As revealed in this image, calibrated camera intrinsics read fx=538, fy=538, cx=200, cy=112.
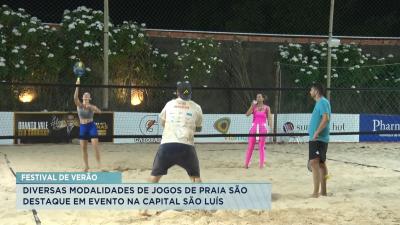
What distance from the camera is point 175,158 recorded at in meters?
6.54

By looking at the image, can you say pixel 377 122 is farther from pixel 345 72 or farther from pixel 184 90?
pixel 184 90

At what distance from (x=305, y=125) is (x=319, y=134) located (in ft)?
32.3

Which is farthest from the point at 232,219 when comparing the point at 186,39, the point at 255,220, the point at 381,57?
the point at 381,57

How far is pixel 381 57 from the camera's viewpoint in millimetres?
22844

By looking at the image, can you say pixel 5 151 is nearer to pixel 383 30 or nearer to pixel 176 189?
pixel 176 189

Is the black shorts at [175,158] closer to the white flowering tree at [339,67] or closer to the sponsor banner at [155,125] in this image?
the sponsor banner at [155,125]

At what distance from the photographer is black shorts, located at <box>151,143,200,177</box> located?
6.52 metres

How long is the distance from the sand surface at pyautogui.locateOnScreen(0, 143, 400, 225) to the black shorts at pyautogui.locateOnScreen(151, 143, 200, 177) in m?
0.59

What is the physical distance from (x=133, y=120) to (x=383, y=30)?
18869mm

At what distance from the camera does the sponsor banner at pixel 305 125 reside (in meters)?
17.4

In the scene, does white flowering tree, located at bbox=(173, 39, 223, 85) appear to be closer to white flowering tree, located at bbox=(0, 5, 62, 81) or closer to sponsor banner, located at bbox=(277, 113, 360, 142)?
sponsor banner, located at bbox=(277, 113, 360, 142)

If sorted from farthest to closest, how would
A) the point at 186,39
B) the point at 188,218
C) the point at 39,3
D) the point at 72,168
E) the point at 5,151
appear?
the point at 39,3 < the point at 186,39 < the point at 5,151 < the point at 72,168 < the point at 188,218

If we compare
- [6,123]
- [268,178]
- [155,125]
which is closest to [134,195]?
[268,178]

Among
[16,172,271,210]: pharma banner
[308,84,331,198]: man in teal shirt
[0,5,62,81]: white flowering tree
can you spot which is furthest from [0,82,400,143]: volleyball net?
[16,172,271,210]: pharma banner
